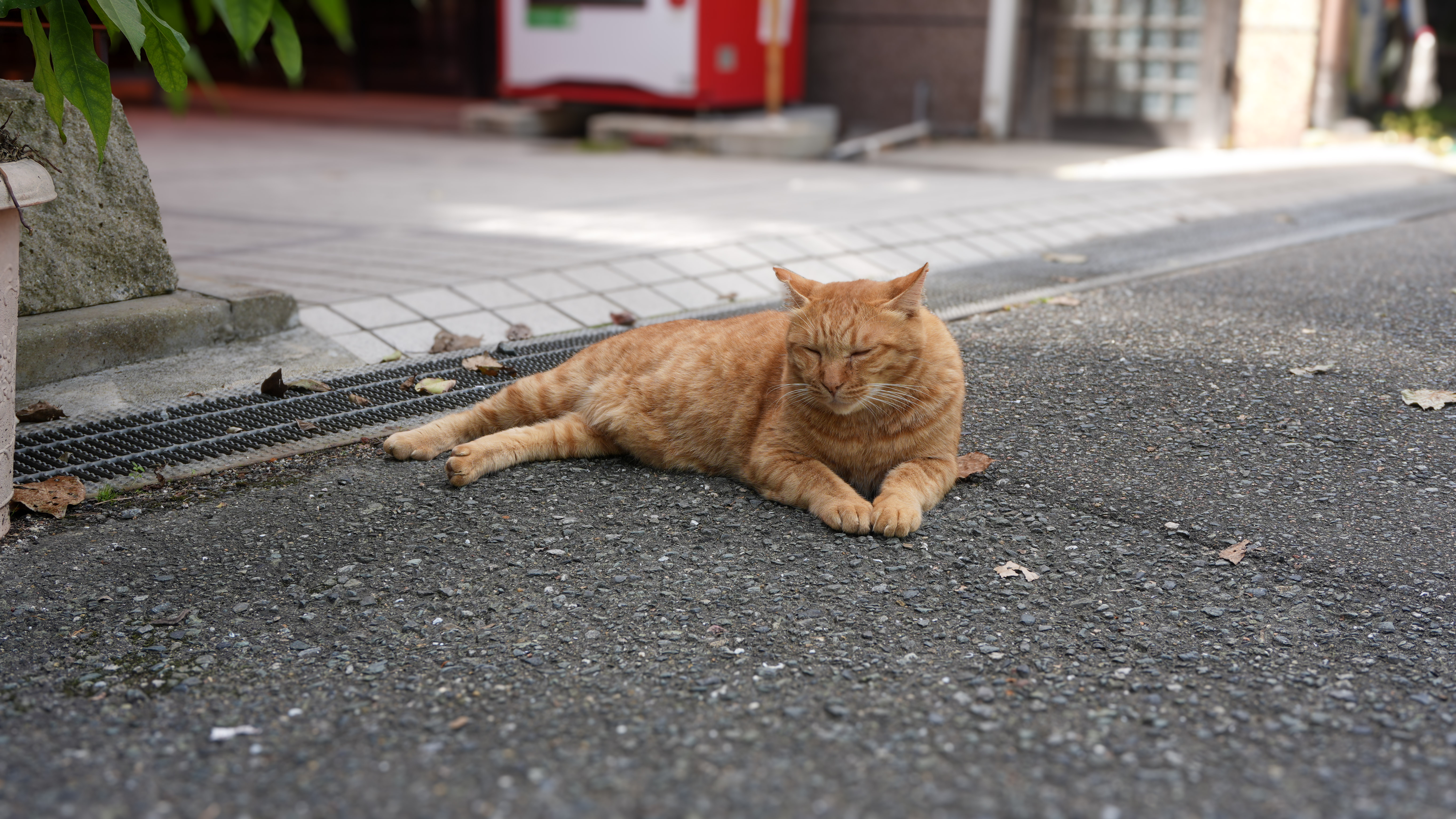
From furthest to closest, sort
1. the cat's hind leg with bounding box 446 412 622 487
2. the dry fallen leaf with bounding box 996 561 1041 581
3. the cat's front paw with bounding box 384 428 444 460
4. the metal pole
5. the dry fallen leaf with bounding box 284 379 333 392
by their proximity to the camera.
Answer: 1. the metal pole
2. the dry fallen leaf with bounding box 284 379 333 392
3. the cat's front paw with bounding box 384 428 444 460
4. the cat's hind leg with bounding box 446 412 622 487
5. the dry fallen leaf with bounding box 996 561 1041 581

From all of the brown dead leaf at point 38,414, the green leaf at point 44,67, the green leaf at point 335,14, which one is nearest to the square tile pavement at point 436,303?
the brown dead leaf at point 38,414

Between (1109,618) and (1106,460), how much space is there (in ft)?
3.46

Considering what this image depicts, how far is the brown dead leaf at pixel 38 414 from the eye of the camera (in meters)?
3.66

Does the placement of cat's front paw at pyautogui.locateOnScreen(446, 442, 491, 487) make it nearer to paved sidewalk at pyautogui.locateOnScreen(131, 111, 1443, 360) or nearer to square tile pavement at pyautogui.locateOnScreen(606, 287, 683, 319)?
paved sidewalk at pyautogui.locateOnScreen(131, 111, 1443, 360)

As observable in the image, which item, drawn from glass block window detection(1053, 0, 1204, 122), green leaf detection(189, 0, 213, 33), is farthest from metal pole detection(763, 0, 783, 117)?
green leaf detection(189, 0, 213, 33)

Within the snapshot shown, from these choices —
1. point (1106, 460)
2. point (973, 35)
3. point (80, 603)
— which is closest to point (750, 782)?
point (80, 603)

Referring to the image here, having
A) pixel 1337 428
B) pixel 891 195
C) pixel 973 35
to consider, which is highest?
pixel 973 35

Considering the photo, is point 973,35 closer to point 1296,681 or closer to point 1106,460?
point 1106,460

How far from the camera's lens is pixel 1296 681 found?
7.87 ft

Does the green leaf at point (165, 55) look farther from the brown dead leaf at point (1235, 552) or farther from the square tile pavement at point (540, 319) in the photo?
the square tile pavement at point (540, 319)

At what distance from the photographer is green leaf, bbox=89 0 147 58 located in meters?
1.83

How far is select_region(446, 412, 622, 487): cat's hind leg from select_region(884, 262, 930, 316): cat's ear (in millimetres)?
1036

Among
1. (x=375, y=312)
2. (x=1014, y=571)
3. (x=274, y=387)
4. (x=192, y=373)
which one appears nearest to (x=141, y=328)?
(x=192, y=373)

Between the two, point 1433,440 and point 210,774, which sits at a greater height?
point 1433,440
